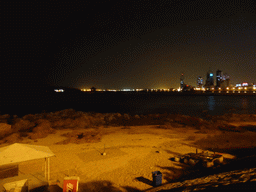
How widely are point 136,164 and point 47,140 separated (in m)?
8.80

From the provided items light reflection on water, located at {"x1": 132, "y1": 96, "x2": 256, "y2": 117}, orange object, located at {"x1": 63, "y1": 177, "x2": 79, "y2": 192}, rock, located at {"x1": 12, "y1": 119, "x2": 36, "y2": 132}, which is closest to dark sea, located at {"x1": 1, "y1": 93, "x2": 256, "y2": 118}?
light reflection on water, located at {"x1": 132, "y1": 96, "x2": 256, "y2": 117}

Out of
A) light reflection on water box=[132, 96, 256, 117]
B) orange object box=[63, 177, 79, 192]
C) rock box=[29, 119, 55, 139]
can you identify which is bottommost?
light reflection on water box=[132, 96, 256, 117]

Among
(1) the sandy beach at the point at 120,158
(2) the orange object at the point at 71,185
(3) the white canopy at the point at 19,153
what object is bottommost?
(1) the sandy beach at the point at 120,158

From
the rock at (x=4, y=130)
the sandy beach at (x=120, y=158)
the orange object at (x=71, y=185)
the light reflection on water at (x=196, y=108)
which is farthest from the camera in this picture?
the light reflection on water at (x=196, y=108)

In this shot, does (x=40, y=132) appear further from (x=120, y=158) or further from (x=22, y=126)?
(x=120, y=158)

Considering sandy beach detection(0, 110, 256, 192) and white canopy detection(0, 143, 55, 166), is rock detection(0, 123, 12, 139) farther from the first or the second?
white canopy detection(0, 143, 55, 166)

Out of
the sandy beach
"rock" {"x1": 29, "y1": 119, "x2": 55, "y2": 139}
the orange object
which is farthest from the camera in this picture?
"rock" {"x1": 29, "y1": 119, "x2": 55, "y2": 139}

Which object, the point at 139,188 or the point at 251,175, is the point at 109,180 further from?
the point at 251,175

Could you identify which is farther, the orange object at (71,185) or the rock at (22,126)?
the rock at (22,126)

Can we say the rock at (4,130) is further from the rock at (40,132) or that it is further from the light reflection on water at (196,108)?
the light reflection on water at (196,108)

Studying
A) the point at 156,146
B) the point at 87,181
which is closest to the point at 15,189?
the point at 87,181

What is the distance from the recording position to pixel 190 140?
15000mm

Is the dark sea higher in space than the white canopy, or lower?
lower

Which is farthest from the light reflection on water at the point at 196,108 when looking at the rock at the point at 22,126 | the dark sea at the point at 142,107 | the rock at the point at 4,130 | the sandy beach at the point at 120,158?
the rock at the point at 4,130
